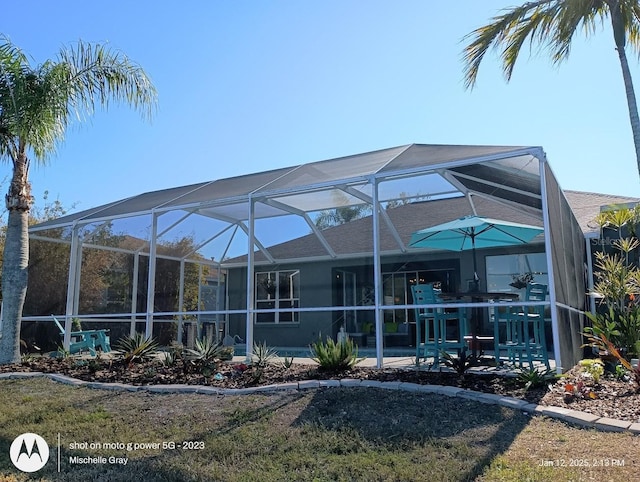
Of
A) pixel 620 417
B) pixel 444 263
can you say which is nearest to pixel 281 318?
pixel 444 263

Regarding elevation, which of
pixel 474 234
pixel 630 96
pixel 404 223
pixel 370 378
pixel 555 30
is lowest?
pixel 370 378

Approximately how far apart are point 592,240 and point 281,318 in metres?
7.87

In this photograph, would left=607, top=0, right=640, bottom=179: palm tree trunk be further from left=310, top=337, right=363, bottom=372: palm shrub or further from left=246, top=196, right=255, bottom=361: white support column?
left=246, top=196, right=255, bottom=361: white support column

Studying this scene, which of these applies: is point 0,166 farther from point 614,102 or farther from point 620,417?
point 614,102

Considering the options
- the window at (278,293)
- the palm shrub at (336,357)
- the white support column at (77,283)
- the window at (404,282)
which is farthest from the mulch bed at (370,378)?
the window at (278,293)

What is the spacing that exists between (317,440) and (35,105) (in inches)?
292

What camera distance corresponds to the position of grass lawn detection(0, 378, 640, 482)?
3.31 meters

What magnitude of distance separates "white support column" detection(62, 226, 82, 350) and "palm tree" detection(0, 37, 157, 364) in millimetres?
1081

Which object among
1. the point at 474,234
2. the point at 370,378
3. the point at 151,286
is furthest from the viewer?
the point at 151,286

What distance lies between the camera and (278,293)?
13.5 metres

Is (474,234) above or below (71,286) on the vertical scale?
above

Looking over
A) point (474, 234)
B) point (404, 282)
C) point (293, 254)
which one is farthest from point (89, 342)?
point (474, 234)

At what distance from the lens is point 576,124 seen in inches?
351

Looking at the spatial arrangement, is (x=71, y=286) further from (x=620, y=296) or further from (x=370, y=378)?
(x=620, y=296)
